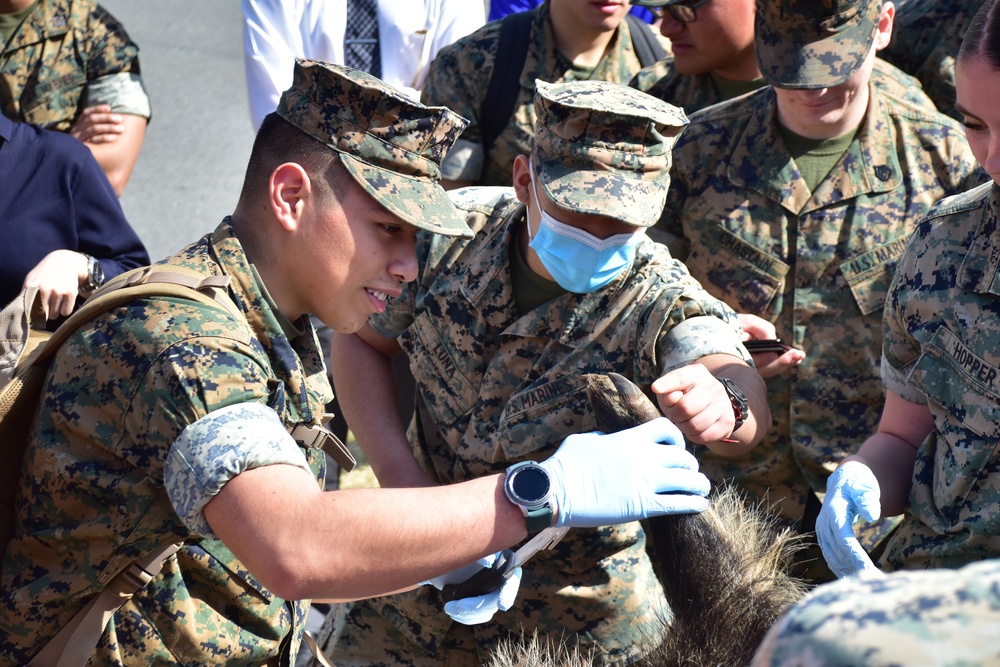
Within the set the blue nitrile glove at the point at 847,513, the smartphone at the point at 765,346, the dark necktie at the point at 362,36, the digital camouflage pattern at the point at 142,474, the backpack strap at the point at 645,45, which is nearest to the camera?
the digital camouflage pattern at the point at 142,474

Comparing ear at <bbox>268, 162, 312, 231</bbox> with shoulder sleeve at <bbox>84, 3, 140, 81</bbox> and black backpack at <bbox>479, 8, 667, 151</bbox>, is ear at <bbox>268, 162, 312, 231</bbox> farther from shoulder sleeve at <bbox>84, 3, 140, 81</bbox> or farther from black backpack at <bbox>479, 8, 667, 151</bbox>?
shoulder sleeve at <bbox>84, 3, 140, 81</bbox>

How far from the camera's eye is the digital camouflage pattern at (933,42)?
4.09m

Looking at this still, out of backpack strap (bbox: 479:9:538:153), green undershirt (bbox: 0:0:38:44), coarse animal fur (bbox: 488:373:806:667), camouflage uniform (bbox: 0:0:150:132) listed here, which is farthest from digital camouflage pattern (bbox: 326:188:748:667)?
green undershirt (bbox: 0:0:38:44)

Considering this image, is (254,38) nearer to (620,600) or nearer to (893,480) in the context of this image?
(620,600)

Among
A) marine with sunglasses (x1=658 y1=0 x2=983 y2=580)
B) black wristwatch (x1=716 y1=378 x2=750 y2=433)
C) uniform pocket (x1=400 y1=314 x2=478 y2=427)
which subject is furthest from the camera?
marine with sunglasses (x1=658 y1=0 x2=983 y2=580)

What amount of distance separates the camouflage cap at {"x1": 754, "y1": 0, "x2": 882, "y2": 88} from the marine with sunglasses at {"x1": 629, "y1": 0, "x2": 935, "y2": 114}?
299 mm

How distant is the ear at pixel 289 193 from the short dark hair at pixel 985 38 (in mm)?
1464

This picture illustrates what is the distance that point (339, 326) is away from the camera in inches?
103

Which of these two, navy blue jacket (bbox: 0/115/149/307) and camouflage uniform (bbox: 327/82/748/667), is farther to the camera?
navy blue jacket (bbox: 0/115/149/307)

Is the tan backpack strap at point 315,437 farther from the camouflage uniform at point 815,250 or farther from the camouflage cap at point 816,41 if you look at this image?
the camouflage cap at point 816,41

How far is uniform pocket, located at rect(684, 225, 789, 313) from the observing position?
368 cm

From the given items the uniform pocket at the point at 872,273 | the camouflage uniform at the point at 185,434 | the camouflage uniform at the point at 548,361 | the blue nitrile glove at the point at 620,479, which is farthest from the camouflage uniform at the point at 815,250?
the camouflage uniform at the point at 185,434

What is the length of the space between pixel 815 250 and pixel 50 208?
8.67ft

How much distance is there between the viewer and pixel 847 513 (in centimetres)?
260
